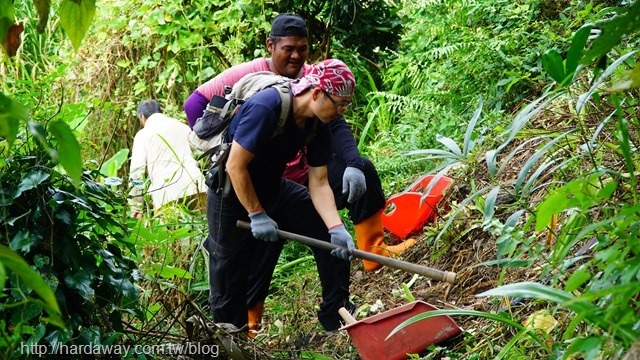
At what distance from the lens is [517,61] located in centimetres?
688

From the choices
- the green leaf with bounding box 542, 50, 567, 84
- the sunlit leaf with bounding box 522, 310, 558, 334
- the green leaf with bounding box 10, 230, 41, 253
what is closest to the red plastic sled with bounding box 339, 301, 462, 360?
the sunlit leaf with bounding box 522, 310, 558, 334

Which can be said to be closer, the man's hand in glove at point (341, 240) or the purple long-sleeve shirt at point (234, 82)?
the man's hand in glove at point (341, 240)

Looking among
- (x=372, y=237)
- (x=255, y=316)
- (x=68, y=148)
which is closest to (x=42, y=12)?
(x=68, y=148)

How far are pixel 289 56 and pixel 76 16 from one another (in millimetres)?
4013

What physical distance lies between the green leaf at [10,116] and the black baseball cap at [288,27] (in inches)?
167

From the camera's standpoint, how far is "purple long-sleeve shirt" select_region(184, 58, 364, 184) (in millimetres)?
5773

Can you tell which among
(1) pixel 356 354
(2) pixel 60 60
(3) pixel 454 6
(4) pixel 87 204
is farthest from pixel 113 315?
(2) pixel 60 60

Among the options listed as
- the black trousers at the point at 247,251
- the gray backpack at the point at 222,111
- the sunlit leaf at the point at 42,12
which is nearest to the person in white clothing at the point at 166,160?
the black trousers at the point at 247,251

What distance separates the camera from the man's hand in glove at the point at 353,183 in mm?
5809

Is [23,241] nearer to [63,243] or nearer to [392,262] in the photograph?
[63,243]

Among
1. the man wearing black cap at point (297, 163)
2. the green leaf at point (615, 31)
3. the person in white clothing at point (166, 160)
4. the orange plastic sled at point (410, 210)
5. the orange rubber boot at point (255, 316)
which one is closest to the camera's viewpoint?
the green leaf at point (615, 31)

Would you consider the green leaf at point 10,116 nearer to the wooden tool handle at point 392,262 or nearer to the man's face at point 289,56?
the wooden tool handle at point 392,262

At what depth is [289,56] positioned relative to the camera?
573cm

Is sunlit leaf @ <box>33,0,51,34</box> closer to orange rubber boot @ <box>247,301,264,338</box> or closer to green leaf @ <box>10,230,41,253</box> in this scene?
green leaf @ <box>10,230,41,253</box>
